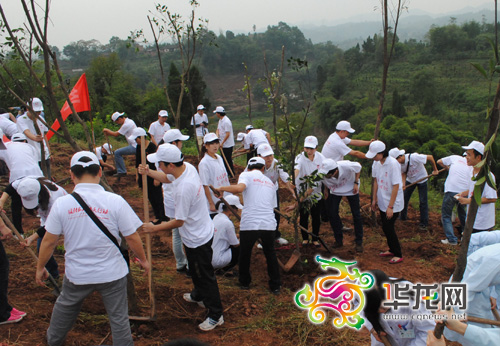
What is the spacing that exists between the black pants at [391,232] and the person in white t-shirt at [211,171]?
2174 millimetres

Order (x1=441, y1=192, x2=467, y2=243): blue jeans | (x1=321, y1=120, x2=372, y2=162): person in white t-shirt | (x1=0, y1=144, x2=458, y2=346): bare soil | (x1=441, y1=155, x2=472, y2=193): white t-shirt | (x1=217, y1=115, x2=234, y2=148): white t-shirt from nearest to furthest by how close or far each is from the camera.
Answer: (x1=0, y1=144, x2=458, y2=346): bare soil, (x1=441, y1=155, x2=472, y2=193): white t-shirt, (x1=441, y1=192, x2=467, y2=243): blue jeans, (x1=321, y1=120, x2=372, y2=162): person in white t-shirt, (x1=217, y1=115, x2=234, y2=148): white t-shirt

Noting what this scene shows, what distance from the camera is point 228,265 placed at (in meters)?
5.16

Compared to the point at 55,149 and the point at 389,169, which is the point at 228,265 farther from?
the point at 55,149

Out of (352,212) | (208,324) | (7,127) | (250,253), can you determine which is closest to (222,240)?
(250,253)

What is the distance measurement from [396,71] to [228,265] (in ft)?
192

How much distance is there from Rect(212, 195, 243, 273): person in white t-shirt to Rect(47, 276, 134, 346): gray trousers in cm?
178

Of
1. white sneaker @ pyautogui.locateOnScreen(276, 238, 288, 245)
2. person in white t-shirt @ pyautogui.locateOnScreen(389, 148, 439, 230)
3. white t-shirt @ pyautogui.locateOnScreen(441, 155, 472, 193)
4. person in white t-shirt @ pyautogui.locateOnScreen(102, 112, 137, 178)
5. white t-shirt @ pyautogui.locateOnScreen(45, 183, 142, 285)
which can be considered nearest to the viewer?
white t-shirt @ pyautogui.locateOnScreen(45, 183, 142, 285)

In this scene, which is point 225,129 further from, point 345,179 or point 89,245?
point 89,245

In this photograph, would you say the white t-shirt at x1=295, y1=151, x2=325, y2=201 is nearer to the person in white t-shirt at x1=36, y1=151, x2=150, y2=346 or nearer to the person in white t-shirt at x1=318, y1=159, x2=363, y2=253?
the person in white t-shirt at x1=318, y1=159, x2=363, y2=253

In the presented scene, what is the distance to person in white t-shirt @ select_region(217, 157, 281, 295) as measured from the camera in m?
4.47

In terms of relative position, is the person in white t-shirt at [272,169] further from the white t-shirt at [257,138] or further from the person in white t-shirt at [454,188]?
the person in white t-shirt at [454,188]

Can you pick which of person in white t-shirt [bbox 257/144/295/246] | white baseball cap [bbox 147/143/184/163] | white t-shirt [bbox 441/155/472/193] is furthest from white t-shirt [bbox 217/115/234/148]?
white baseball cap [bbox 147/143/184/163]

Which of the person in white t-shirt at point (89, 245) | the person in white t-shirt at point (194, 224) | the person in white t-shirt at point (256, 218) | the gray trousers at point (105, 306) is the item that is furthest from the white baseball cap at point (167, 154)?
the gray trousers at point (105, 306)

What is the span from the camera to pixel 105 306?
122 inches
